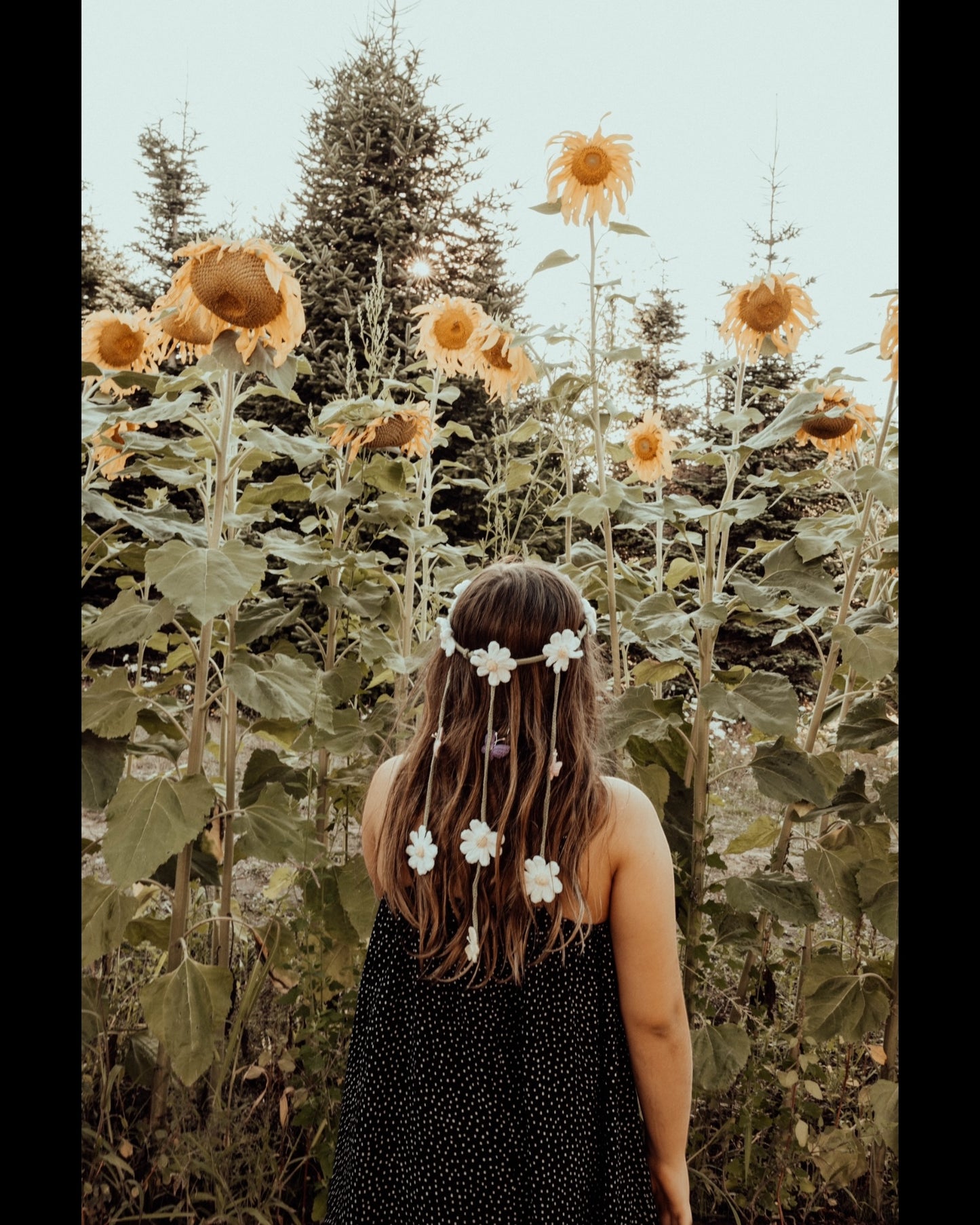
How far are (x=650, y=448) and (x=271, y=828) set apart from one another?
61.1 inches

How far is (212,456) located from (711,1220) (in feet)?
7.36

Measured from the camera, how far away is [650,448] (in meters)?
2.62

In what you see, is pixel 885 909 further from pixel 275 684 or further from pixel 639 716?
pixel 275 684

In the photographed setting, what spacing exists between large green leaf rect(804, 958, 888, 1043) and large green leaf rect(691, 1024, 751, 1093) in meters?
0.18

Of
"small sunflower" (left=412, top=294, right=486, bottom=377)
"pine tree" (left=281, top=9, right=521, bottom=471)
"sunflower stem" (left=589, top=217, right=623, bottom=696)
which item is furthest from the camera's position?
"pine tree" (left=281, top=9, right=521, bottom=471)

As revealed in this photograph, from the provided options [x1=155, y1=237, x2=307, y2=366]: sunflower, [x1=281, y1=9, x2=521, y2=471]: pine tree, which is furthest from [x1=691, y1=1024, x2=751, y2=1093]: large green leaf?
[x1=281, y1=9, x2=521, y2=471]: pine tree

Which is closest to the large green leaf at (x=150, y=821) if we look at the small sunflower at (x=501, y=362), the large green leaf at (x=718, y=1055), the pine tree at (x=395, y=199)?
the large green leaf at (x=718, y=1055)

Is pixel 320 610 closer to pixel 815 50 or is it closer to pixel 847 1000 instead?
pixel 815 50

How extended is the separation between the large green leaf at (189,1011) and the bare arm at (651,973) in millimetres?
864

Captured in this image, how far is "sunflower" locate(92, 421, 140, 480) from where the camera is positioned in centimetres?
184

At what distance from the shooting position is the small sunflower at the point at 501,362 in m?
2.26

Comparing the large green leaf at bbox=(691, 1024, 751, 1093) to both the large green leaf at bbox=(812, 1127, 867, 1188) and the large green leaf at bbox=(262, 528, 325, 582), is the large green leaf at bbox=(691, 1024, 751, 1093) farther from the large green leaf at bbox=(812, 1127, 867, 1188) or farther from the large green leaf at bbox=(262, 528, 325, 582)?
the large green leaf at bbox=(262, 528, 325, 582)
